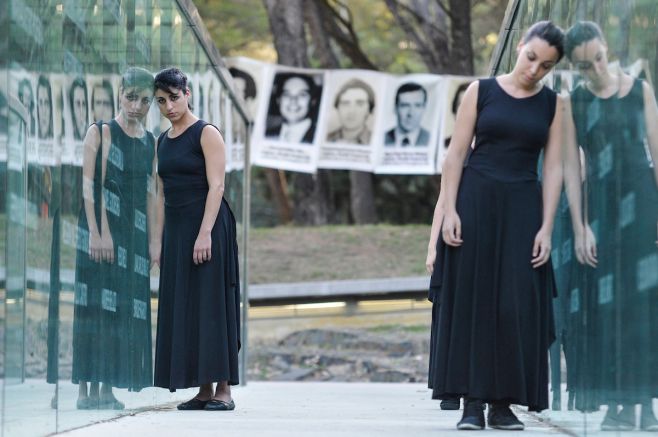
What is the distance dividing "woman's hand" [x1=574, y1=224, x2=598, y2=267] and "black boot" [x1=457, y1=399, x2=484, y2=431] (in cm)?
74

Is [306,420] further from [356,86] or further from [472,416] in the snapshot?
[356,86]

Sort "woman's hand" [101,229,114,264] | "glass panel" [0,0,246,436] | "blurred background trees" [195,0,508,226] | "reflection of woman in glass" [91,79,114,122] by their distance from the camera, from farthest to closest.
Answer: "blurred background trees" [195,0,508,226]
"woman's hand" [101,229,114,264]
"reflection of woman in glass" [91,79,114,122]
"glass panel" [0,0,246,436]

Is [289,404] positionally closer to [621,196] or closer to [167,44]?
[167,44]

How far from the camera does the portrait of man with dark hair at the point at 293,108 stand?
21.9 metres

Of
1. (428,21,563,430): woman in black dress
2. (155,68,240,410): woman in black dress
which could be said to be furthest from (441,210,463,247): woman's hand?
(155,68,240,410): woman in black dress

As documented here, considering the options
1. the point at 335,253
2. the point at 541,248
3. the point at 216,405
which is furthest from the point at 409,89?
the point at 541,248

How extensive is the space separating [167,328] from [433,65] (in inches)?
746

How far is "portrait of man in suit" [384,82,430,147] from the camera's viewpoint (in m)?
21.9

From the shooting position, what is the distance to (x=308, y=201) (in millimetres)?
27328

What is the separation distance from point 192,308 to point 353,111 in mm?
14484

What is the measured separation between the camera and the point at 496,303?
238 inches

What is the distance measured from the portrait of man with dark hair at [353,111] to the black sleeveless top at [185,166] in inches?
561

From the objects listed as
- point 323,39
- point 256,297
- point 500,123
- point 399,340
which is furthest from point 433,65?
point 500,123

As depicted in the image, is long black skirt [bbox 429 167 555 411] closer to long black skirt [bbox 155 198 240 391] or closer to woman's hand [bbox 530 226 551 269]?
woman's hand [bbox 530 226 551 269]
